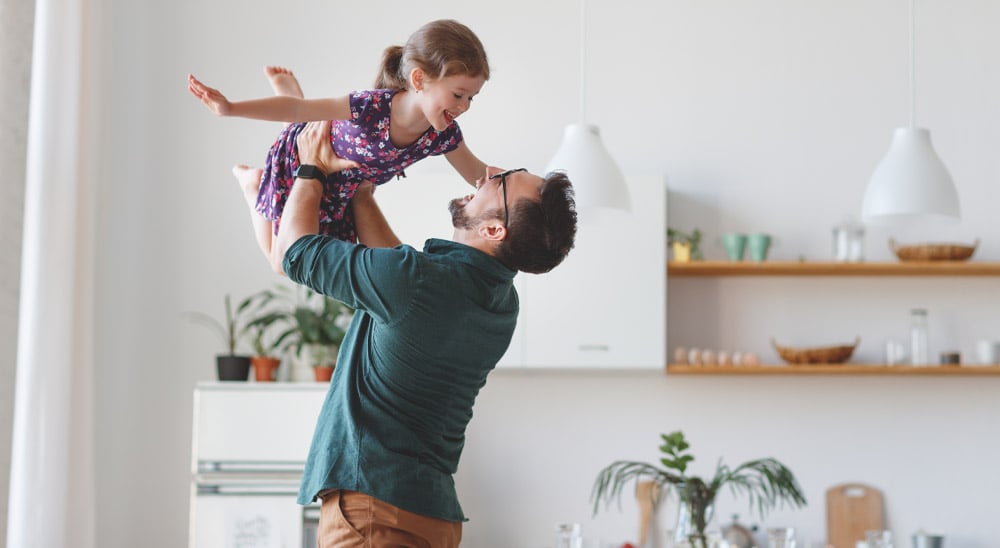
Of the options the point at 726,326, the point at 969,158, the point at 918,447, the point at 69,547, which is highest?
the point at 969,158

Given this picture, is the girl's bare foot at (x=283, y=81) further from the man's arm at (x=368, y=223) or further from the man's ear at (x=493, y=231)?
the man's ear at (x=493, y=231)

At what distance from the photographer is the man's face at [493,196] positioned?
210 cm

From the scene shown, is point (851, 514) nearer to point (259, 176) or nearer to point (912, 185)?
point (912, 185)

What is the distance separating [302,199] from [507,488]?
324cm

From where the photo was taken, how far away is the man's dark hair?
2.09 metres

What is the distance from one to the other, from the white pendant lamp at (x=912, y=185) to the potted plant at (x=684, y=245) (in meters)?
Answer: 1.25

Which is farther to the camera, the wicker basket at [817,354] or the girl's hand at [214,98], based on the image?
the wicker basket at [817,354]

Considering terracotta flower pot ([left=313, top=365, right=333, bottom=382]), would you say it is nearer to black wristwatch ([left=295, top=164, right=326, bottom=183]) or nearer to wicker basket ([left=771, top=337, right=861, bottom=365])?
wicker basket ([left=771, top=337, right=861, bottom=365])

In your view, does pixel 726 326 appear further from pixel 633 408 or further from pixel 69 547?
pixel 69 547

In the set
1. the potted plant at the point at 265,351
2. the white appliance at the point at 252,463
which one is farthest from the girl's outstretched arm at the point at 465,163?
the potted plant at the point at 265,351

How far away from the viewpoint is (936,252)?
4.77 metres

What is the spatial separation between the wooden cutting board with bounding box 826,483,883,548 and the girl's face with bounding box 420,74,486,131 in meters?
3.53

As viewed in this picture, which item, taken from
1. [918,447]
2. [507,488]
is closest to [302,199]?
[507,488]

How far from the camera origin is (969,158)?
5094 mm
